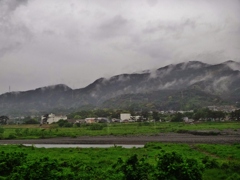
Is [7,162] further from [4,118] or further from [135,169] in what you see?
[4,118]

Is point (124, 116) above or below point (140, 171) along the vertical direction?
above

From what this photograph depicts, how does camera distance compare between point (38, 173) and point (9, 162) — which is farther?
point (9, 162)

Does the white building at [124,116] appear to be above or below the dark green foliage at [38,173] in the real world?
above

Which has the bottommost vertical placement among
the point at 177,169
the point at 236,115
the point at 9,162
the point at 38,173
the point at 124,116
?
the point at 9,162

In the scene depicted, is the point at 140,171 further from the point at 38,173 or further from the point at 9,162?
the point at 9,162

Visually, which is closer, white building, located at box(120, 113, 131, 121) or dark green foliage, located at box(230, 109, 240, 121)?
dark green foliage, located at box(230, 109, 240, 121)

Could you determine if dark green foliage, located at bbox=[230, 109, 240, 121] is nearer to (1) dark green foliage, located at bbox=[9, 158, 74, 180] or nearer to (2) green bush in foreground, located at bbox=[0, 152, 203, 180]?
(2) green bush in foreground, located at bbox=[0, 152, 203, 180]

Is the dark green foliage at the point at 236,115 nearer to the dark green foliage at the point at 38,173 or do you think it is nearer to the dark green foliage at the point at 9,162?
the dark green foliage at the point at 9,162

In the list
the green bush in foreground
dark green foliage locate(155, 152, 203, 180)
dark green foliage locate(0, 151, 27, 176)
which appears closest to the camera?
dark green foliage locate(155, 152, 203, 180)

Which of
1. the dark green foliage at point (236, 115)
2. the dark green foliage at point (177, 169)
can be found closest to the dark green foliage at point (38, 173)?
the dark green foliage at point (177, 169)

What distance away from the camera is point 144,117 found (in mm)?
167250

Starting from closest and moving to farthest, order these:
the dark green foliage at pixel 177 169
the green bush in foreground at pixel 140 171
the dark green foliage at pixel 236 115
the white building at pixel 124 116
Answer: the dark green foliage at pixel 177 169
the green bush in foreground at pixel 140 171
the dark green foliage at pixel 236 115
the white building at pixel 124 116

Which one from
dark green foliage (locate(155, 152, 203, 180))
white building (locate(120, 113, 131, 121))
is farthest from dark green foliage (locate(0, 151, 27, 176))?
white building (locate(120, 113, 131, 121))

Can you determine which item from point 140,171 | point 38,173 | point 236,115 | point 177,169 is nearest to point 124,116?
point 236,115
